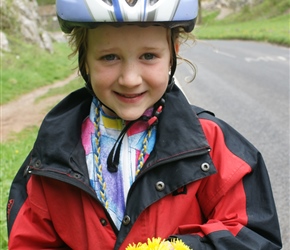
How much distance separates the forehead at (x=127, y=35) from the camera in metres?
1.80

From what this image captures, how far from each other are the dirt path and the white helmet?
6.07 meters

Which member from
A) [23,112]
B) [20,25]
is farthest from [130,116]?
[20,25]

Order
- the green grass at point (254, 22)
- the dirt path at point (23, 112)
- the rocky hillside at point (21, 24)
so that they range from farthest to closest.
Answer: the green grass at point (254, 22), the rocky hillside at point (21, 24), the dirt path at point (23, 112)

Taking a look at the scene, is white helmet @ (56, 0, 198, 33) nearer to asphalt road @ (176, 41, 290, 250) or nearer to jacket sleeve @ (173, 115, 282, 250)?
asphalt road @ (176, 41, 290, 250)

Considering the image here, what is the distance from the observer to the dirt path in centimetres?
872

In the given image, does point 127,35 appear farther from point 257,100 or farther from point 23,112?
point 23,112

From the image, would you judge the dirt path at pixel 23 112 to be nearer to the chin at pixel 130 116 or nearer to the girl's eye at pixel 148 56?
the chin at pixel 130 116

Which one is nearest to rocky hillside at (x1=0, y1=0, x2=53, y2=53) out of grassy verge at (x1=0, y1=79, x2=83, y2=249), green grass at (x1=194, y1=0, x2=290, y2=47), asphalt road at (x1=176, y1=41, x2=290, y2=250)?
asphalt road at (x1=176, y1=41, x2=290, y2=250)

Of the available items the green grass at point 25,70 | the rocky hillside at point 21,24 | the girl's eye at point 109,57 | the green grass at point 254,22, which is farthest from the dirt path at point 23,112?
the green grass at point 254,22

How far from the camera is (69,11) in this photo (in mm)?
1957

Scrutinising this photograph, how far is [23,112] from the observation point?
33.4 ft

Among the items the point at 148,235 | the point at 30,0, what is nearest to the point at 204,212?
the point at 148,235

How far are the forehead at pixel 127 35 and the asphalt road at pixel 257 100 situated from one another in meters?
0.51

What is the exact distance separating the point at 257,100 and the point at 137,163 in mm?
7202
